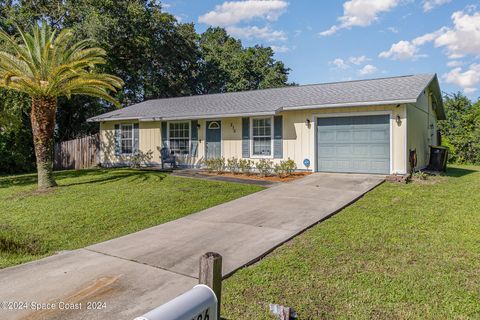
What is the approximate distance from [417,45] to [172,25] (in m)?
17.9

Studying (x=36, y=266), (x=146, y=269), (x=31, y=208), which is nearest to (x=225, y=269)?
(x=146, y=269)

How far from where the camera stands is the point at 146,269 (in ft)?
13.5

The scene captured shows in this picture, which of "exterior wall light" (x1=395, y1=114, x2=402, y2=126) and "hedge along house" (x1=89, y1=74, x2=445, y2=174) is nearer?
"exterior wall light" (x1=395, y1=114, x2=402, y2=126)

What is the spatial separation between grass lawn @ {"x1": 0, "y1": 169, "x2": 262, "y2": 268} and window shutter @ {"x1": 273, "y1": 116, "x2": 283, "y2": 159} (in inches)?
134

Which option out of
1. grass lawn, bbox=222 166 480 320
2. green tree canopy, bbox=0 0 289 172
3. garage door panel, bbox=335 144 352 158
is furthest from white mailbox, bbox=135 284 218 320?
green tree canopy, bbox=0 0 289 172

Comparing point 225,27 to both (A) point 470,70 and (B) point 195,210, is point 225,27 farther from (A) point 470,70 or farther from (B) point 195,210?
(B) point 195,210

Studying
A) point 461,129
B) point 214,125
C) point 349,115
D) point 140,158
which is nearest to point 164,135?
point 140,158

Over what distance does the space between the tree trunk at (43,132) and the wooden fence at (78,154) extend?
7499 mm

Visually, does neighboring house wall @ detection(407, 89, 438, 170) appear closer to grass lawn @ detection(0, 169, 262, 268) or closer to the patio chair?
grass lawn @ detection(0, 169, 262, 268)

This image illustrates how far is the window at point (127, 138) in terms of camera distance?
17.0 meters

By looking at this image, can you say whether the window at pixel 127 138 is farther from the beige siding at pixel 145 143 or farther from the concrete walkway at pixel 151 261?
the concrete walkway at pixel 151 261

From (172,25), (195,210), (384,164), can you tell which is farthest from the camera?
(172,25)

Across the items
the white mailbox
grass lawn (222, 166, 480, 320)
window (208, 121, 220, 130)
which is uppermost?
window (208, 121, 220, 130)

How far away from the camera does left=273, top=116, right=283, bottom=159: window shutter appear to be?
43.1ft
